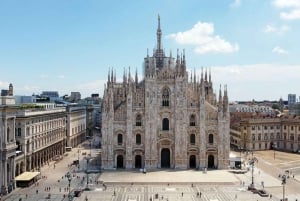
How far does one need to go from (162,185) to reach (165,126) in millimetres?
18912

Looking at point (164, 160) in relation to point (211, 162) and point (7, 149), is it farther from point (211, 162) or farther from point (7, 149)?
point (7, 149)

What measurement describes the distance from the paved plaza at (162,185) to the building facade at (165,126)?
12.0 feet

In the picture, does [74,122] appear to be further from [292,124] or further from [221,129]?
[292,124]

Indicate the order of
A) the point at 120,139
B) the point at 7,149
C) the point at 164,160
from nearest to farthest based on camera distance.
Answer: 1. the point at 7,149
2. the point at 120,139
3. the point at 164,160

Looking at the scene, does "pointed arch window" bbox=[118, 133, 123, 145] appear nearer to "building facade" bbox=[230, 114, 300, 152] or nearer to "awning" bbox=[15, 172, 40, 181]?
"awning" bbox=[15, 172, 40, 181]

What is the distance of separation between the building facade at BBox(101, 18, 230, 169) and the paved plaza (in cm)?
365

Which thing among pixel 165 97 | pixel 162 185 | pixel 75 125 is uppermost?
pixel 165 97

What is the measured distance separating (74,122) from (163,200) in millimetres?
71960

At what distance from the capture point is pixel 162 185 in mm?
74875

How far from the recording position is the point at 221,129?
90125 millimetres

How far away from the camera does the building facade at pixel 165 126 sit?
90062 millimetres

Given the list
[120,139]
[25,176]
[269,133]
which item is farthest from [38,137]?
[269,133]

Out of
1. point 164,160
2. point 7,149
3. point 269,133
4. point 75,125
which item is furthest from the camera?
point 75,125

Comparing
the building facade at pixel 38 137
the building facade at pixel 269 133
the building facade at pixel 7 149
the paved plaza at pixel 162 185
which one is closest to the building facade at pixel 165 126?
the paved plaza at pixel 162 185
